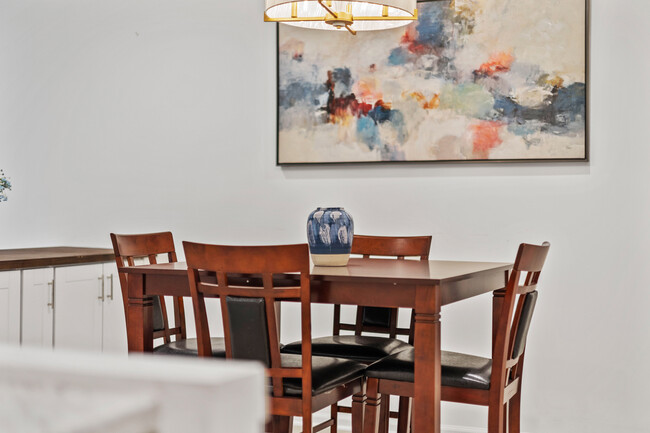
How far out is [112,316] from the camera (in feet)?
13.0

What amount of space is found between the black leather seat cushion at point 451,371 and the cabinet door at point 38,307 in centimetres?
174

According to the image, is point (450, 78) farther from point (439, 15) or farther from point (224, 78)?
point (224, 78)

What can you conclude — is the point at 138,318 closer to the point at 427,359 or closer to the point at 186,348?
the point at 186,348

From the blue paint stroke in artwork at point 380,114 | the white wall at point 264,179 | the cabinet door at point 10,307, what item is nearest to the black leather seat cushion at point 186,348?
the cabinet door at point 10,307

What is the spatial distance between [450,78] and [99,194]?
2170 millimetres

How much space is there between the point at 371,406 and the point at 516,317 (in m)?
0.57

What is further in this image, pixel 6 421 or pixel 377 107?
pixel 377 107

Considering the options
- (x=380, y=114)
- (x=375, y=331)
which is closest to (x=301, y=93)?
→ (x=380, y=114)

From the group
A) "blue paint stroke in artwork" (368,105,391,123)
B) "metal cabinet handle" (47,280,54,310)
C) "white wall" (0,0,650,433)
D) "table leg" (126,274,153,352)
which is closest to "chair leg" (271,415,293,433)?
"table leg" (126,274,153,352)

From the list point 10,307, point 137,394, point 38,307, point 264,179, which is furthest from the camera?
point 264,179

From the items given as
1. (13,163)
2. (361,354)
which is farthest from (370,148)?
(13,163)

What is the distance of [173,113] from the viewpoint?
4336mm

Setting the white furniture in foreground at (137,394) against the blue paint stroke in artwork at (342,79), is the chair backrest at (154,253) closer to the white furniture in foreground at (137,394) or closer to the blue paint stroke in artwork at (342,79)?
the blue paint stroke in artwork at (342,79)

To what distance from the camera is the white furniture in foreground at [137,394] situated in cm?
54
